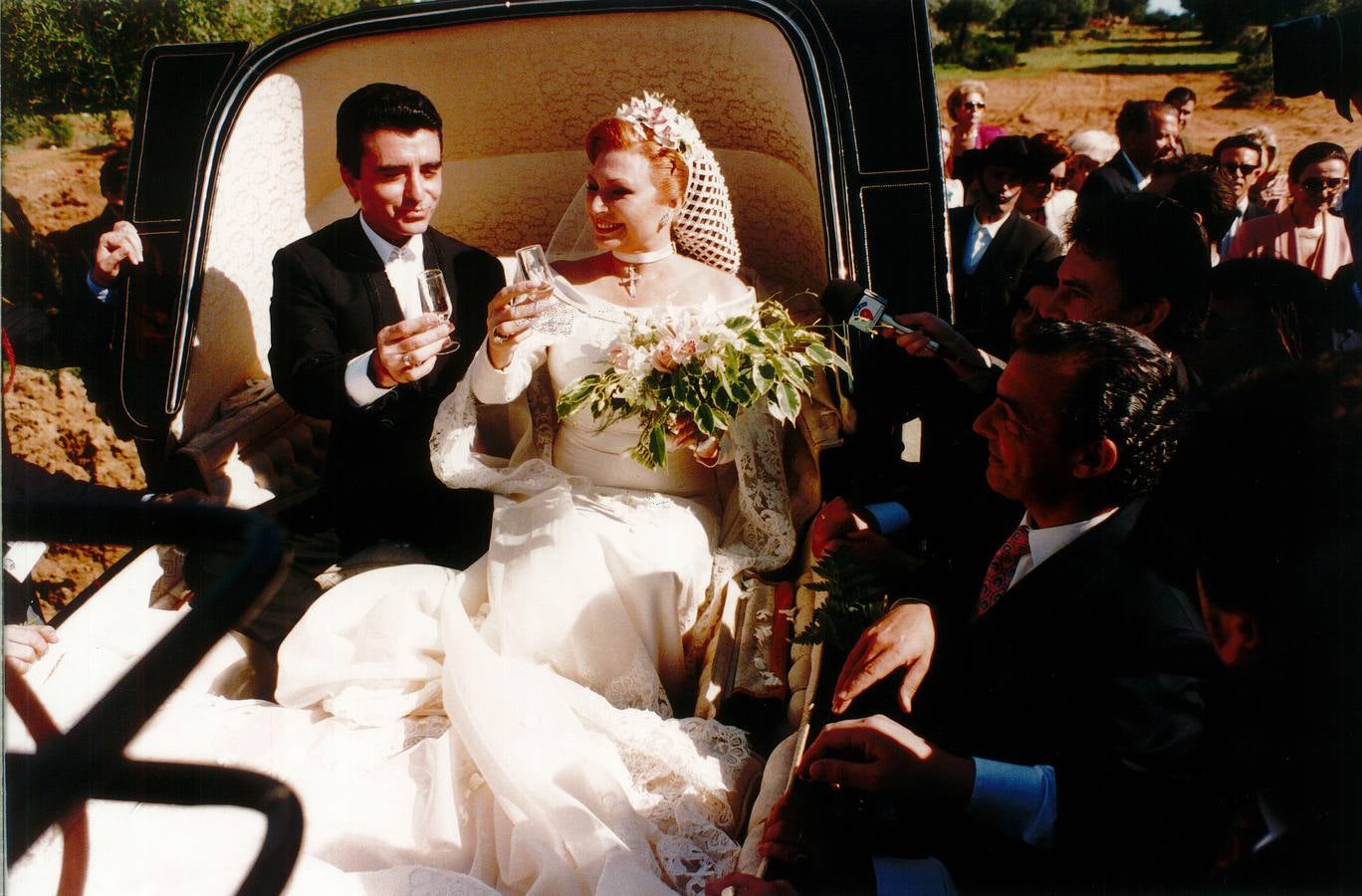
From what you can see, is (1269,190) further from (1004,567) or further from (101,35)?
(101,35)

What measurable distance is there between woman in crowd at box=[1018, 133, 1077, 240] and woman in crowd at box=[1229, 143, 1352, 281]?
3.05ft

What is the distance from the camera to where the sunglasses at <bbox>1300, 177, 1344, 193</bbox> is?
3928mm

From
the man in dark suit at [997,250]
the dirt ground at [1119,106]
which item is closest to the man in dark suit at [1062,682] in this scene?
the man in dark suit at [997,250]

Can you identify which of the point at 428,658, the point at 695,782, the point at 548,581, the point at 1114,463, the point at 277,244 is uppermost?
the point at 277,244

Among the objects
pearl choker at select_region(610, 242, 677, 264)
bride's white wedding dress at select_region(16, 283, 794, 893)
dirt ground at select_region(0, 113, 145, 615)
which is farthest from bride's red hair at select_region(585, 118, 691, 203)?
dirt ground at select_region(0, 113, 145, 615)

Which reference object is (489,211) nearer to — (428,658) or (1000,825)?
(428,658)

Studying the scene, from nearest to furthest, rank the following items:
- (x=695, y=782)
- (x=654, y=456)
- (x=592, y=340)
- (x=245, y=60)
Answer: (x=695, y=782), (x=654, y=456), (x=592, y=340), (x=245, y=60)

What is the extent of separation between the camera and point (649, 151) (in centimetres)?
271

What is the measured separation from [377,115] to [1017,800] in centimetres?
269

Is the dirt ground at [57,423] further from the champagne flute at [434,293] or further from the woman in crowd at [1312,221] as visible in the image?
the woman in crowd at [1312,221]

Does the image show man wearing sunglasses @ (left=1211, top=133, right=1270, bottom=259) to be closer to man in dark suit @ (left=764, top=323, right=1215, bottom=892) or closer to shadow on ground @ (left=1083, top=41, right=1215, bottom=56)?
man in dark suit @ (left=764, top=323, right=1215, bottom=892)

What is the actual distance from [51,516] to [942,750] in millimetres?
1309

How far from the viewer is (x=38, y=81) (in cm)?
334

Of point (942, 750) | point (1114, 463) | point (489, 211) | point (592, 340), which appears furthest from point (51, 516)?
point (489, 211)
